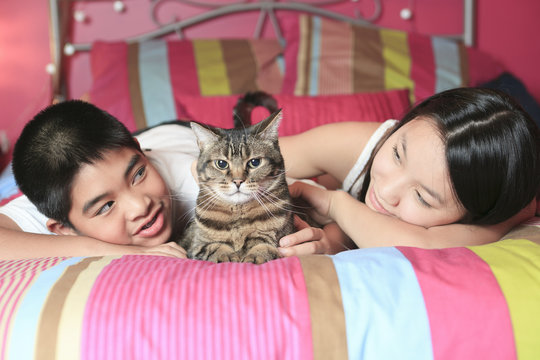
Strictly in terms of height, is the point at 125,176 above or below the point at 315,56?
below

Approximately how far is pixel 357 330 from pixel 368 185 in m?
0.68

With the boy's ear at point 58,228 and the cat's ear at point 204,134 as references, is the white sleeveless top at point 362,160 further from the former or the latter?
the boy's ear at point 58,228

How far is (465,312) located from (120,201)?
0.81 meters

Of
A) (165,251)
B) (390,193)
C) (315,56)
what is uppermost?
(315,56)

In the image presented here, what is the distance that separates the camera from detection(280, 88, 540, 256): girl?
99 cm

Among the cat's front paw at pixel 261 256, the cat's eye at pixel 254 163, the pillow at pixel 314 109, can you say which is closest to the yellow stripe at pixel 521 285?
the cat's front paw at pixel 261 256

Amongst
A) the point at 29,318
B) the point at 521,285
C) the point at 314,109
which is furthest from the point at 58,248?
the point at 314,109

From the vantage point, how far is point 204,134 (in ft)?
3.61

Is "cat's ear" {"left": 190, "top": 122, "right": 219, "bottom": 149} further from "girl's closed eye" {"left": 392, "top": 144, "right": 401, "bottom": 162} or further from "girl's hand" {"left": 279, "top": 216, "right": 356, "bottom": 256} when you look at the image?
"girl's closed eye" {"left": 392, "top": 144, "right": 401, "bottom": 162}

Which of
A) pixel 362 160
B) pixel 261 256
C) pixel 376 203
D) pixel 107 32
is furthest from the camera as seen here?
pixel 107 32

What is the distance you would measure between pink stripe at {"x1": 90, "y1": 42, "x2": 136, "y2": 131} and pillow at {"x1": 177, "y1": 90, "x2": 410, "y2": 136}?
292mm

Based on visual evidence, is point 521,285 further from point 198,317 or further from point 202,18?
point 202,18

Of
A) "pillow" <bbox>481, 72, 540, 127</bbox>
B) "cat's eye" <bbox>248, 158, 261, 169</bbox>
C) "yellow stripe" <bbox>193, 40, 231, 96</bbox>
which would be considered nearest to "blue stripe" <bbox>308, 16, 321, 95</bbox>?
"yellow stripe" <bbox>193, 40, 231, 96</bbox>

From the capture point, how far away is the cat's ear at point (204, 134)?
1065mm
